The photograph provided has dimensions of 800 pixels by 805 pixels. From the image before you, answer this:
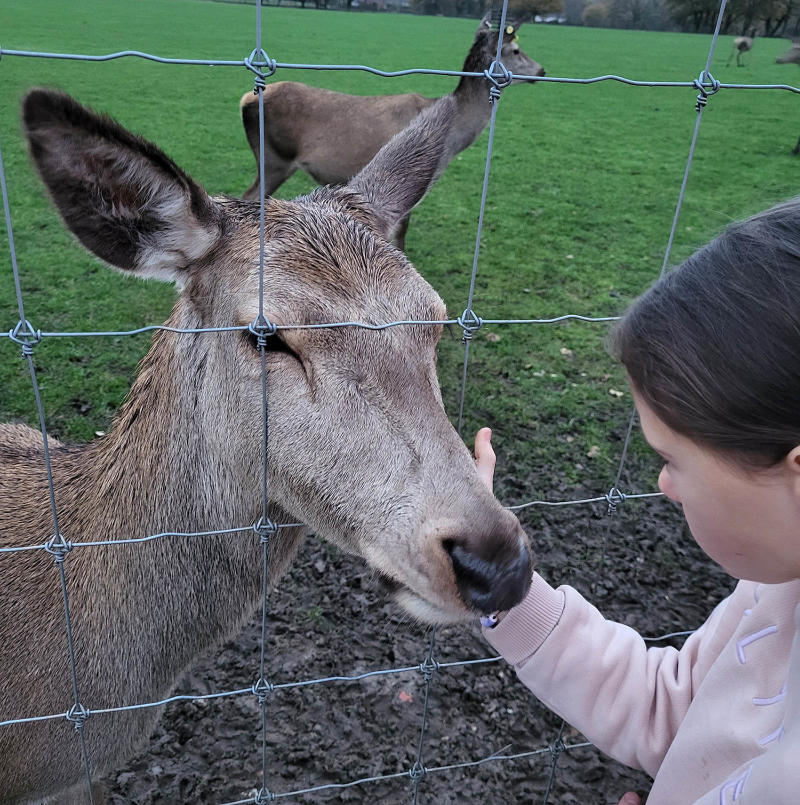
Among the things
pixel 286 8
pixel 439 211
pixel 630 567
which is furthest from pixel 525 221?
pixel 286 8

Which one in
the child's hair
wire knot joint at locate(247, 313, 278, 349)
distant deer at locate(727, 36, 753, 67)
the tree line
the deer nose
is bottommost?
the deer nose

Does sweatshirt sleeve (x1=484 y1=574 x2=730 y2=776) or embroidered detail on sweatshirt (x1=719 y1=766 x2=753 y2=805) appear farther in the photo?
sweatshirt sleeve (x1=484 y1=574 x2=730 y2=776)

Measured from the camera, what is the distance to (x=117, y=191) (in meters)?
1.86

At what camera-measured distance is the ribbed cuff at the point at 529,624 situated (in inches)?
76.0

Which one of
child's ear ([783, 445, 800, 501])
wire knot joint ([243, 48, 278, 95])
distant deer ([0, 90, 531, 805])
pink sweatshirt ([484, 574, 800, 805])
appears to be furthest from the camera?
distant deer ([0, 90, 531, 805])

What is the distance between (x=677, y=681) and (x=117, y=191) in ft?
6.04

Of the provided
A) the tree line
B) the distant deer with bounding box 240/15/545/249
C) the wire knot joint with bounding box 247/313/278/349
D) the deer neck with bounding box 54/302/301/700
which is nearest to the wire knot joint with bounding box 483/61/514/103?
the wire knot joint with bounding box 247/313/278/349

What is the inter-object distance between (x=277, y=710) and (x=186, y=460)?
160 cm

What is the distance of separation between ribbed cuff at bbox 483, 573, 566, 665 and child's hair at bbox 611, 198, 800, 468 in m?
0.68

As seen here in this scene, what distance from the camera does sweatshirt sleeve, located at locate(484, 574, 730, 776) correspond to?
192 cm

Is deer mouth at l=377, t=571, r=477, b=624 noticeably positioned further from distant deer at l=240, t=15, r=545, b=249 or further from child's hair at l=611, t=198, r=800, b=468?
distant deer at l=240, t=15, r=545, b=249

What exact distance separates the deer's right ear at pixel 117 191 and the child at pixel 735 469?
1.11 metres

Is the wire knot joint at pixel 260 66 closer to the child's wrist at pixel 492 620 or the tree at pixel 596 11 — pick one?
the child's wrist at pixel 492 620

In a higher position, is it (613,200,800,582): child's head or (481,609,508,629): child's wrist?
(613,200,800,582): child's head
